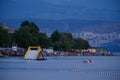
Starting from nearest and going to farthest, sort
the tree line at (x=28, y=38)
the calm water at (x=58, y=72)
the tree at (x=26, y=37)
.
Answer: the calm water at (x=58, y=72)
the tree line at (x=28, y=38)
the tree at (x=26, y=37)

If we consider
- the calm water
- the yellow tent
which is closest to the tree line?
the yellow tent

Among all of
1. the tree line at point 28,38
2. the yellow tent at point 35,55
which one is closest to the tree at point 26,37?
the tree line at point 28,38

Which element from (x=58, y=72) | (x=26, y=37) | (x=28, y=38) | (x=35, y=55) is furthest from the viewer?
(x=28, y=38)

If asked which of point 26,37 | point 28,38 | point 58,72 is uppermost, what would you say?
point 26,37

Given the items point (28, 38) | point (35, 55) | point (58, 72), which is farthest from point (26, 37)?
point (58, 72)

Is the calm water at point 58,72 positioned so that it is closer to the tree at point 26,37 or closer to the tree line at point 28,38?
the tree line at point 28,38

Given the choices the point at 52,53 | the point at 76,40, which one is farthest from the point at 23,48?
the point at 76,40

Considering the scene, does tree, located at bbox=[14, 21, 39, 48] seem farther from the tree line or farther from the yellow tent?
the yellow tent

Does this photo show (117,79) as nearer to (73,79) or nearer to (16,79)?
(73,79)

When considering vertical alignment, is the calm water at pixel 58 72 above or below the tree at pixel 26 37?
below

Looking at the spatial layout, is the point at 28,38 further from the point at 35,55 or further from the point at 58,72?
the point at 58,72

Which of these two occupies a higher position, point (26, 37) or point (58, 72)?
point (26, 37)

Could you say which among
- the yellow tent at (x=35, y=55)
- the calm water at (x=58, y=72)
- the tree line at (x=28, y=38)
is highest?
the tree line at (x=28, y=38)

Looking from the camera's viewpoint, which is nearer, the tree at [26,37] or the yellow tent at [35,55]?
the yellow tent at [35,55]
